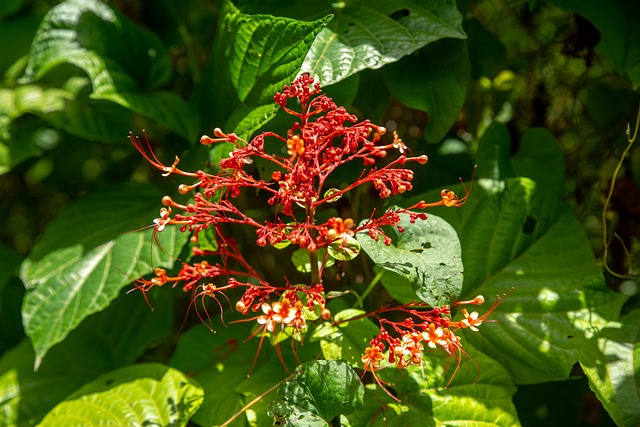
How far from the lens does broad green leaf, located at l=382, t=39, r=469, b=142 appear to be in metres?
0.90

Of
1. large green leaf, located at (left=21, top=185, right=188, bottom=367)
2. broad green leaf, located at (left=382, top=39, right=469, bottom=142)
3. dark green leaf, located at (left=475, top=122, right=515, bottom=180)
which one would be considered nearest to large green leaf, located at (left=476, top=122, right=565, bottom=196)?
dark green leaf, located at (left=475, top=122, right=515, bottom=180)

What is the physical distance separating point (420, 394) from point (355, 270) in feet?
→ 1.09

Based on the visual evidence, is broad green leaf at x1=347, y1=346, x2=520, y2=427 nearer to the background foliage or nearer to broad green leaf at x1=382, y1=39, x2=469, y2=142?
the background foliage

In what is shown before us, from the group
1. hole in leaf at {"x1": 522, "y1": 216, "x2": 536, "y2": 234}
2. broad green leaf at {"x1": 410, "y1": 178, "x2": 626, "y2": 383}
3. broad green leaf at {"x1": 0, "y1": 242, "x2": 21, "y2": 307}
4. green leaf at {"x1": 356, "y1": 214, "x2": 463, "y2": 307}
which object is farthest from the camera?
broad green leaf at {"x1": 0, "y1": 242, "x2": 21, "y2": 307}

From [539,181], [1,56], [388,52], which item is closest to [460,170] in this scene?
[539,181]

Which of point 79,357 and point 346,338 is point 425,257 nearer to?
point 346,338

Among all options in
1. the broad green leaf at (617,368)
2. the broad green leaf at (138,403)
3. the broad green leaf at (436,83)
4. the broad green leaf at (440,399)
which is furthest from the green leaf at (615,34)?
the broad green leaf at (138,403)

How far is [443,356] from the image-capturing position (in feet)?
2.61

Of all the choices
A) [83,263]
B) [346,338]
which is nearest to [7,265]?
[83,263]

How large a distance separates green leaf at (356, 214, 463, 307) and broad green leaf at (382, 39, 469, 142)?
25 cm

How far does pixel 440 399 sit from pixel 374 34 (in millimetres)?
475

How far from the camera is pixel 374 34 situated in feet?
2.75

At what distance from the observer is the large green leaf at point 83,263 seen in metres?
0.91

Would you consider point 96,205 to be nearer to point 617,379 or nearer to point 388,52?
point 388,52
